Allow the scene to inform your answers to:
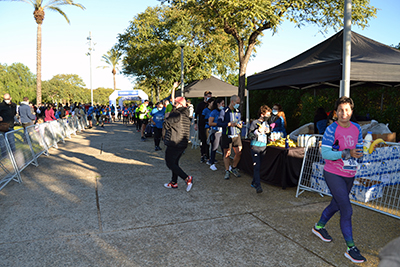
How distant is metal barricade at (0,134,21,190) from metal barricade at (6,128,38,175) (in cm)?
16

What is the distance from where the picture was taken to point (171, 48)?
24016 mm

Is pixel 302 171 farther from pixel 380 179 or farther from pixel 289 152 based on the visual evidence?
pixel 380 179

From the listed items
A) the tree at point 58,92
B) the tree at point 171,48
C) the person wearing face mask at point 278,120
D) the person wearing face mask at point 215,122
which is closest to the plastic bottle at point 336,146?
the person wearing face mask at point 215,122

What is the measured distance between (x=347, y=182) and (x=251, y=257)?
1.38 m

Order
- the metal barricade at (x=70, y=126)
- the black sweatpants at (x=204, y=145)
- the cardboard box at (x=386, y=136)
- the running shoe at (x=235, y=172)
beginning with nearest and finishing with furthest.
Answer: the cardboard box at (x=386, y=136)
the running shoe at (x=235, y=172)
the black sweatpants at (x=204, y=145)
the metal barricade at (x=70, y=126)

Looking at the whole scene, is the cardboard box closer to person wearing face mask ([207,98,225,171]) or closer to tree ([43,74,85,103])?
person wearing face mask ([207,98,225,171])

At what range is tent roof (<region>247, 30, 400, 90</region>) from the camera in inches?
226

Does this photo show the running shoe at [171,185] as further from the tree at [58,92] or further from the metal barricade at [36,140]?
the tree at [58,92]

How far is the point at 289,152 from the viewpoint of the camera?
579 centimetres

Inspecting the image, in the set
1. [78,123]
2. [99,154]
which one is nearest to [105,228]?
[99,154]

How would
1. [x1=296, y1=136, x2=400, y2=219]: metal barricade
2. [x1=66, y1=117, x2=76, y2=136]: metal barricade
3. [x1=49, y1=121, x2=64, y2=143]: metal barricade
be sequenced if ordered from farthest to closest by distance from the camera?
[x1=66, y1=117, x2=76, y2=136]: metal barricade < [x1=49, y1=121, x2=64, y2=143]: metal barricade < [x1=296, y1=136, x2=400, y2=219]: metal barricade

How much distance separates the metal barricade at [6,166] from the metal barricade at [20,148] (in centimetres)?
16

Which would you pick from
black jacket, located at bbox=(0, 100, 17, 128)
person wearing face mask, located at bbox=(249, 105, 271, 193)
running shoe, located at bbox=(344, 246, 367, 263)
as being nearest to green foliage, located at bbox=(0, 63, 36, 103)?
black jacket, located at bbox=(0, 100, 17, 128)

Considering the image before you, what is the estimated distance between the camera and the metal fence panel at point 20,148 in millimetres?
7021
